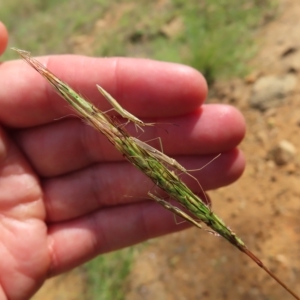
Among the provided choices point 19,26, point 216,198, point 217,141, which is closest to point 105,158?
point 217,141

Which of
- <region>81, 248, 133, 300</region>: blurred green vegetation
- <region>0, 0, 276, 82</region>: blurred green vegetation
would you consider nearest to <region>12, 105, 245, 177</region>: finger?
<region>81, 248, 133, 300</region>: blurred green vegetation

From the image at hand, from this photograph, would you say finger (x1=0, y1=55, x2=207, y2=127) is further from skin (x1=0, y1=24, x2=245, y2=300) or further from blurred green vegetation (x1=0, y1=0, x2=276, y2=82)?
blurred green vegetation (x1=0, y1=0, x2=276, y2=82)

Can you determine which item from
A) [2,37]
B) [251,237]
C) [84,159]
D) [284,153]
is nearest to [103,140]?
[84,159]

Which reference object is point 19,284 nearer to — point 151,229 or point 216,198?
point 151,229

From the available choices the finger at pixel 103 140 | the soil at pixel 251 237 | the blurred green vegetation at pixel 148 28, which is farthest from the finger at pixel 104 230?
the blurred green vegetation at pixel 148 28

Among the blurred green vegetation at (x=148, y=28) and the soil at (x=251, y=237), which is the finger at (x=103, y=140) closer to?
the soil at (x=251, y=237)

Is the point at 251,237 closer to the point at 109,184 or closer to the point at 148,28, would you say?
the point at 109,184
